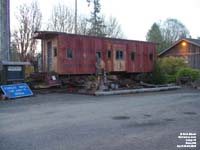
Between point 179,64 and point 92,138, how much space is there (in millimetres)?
23083

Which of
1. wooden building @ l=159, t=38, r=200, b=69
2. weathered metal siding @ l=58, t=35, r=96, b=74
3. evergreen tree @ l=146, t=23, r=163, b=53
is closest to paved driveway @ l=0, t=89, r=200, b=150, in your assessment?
weathered metal siding @ l=58, t=35, r=96, b=74

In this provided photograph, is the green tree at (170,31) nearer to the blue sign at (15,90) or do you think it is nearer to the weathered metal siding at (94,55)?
the weathered metal siding at (94,55)

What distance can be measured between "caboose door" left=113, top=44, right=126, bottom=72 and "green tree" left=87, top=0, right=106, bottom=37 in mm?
21072

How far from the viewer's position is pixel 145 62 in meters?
24.0

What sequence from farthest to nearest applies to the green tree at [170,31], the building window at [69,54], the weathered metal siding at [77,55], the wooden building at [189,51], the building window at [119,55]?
the green tree at [170,31] → the wooden building at [189,51] → the building window at [119,55] → the building window at [69,54] → the weathered metal siding at [77,55]

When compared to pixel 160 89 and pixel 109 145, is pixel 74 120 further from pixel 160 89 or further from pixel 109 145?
pixel 160 89

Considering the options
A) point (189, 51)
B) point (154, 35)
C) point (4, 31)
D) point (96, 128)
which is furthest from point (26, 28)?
point (154, 35)

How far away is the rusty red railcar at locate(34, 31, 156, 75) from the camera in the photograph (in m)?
18.7

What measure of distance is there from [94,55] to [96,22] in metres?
26.2

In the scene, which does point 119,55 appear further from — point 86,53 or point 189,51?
point 189,51

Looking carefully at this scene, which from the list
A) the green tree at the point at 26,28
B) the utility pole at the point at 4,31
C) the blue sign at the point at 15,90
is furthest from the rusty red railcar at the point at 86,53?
the green tree at the point at 26,28

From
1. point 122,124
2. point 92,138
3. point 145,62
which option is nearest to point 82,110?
point 122,124

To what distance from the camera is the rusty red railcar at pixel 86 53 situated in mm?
18734

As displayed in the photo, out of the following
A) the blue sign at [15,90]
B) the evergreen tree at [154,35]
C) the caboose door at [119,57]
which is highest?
the evergreen tree at [154,35]
